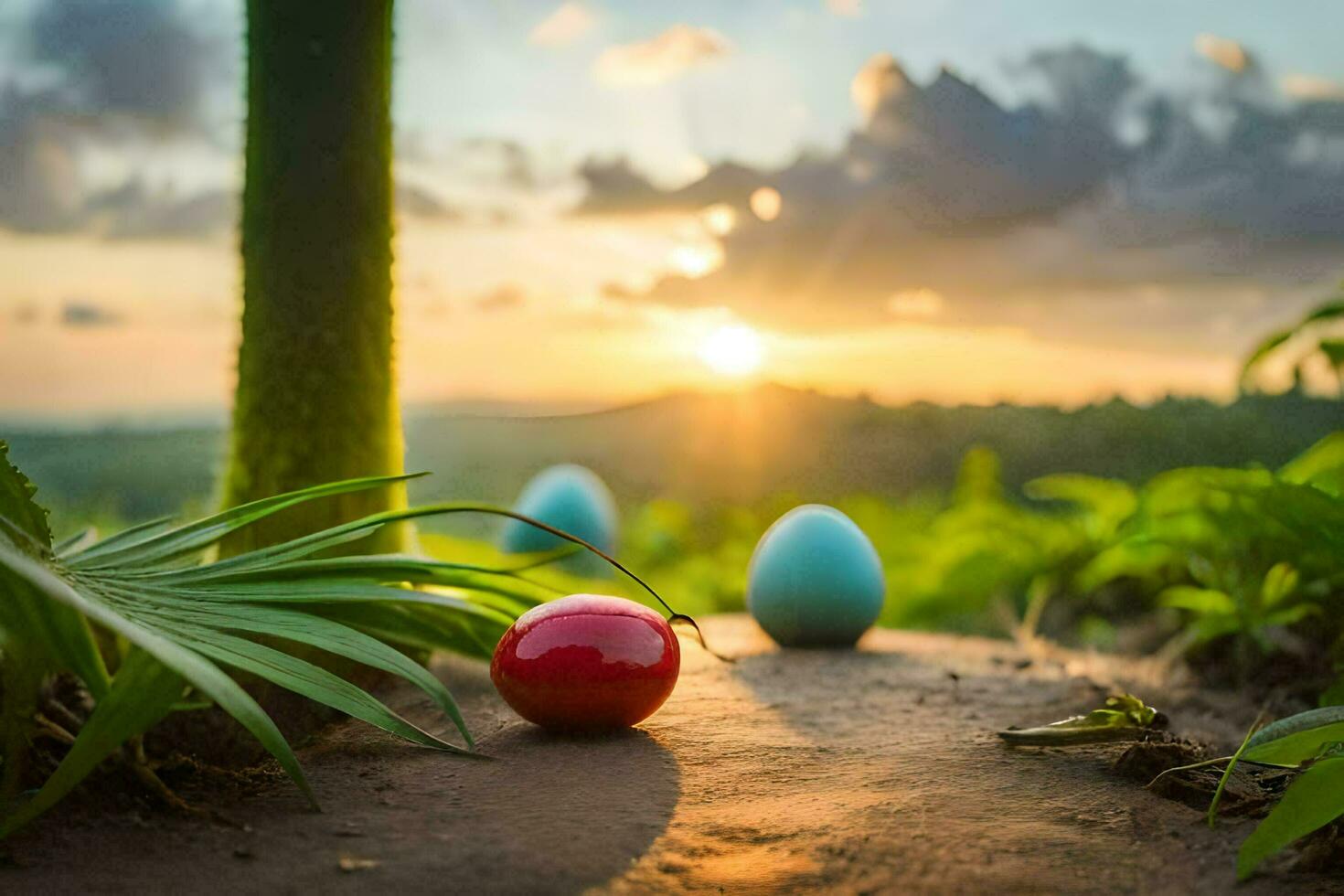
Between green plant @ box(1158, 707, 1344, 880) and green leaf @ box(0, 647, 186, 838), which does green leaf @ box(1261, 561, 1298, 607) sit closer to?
green plant @ box(1158, 707, 1344, 880)

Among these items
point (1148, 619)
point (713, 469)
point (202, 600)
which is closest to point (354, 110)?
point (202, 600)

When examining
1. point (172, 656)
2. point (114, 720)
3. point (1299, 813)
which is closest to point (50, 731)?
point (114, 720)

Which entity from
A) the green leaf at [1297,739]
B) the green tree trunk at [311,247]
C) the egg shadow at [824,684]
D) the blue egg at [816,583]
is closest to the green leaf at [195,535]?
the green tree trunk at [311,247]

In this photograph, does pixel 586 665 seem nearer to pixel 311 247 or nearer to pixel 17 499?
pixel 17 499

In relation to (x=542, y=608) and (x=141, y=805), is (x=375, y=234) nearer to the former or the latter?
(x=542, y=608)

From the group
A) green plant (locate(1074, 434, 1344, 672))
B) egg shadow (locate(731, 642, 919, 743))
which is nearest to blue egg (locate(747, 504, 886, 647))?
egg shadow (locate(731, 642, 919, 743))

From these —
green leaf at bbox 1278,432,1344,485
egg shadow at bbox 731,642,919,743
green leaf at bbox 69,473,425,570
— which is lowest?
egg shadow at bbox 731,642,919,743
